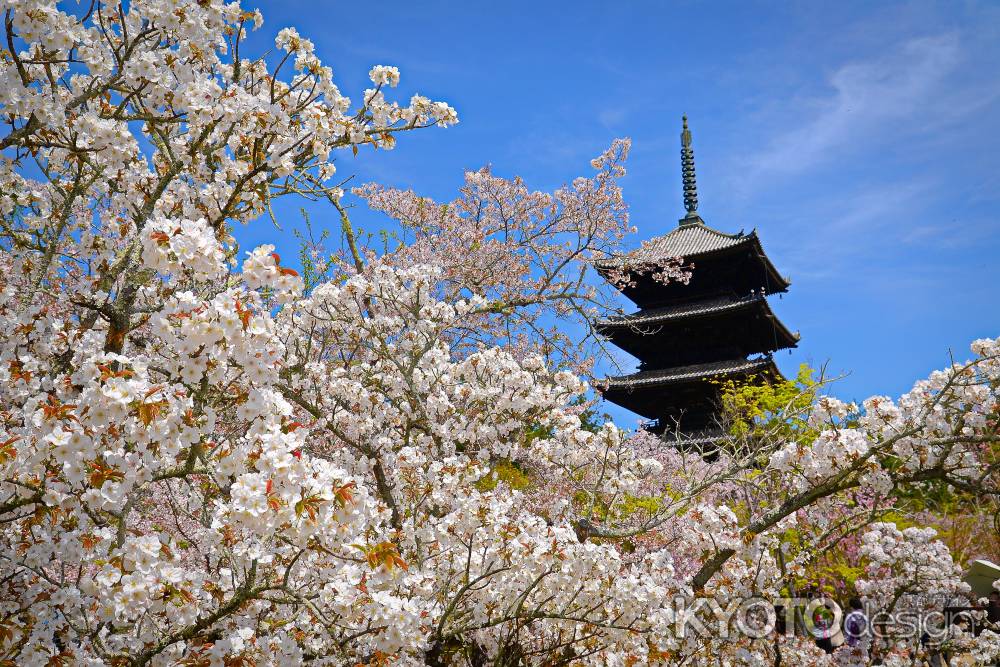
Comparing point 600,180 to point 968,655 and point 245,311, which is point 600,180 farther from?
point 245,311

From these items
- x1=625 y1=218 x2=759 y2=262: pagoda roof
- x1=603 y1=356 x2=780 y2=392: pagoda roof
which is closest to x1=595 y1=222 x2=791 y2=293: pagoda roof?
x1=625 y1=218 x2=759 y2=262: pagoda roof

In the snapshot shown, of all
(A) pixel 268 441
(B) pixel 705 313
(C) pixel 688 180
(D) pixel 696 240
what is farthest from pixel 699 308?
(A) pixel 268 441

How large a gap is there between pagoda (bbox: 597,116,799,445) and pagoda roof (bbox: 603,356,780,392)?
0.10ft

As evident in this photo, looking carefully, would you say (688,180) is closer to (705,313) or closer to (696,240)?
(696,240)

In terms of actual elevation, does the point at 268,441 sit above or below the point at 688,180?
below

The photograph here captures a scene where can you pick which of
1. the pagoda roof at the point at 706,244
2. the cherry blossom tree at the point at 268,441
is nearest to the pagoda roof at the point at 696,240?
the pagoda roof at the point at 706,244

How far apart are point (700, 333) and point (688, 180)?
26.1ft

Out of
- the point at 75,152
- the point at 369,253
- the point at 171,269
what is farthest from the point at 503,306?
the point at 171,269

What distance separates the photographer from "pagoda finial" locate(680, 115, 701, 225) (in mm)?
26938

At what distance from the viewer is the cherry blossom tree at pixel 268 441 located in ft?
9.98

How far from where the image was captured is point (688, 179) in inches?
1128

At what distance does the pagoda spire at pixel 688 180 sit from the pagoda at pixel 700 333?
189 cm

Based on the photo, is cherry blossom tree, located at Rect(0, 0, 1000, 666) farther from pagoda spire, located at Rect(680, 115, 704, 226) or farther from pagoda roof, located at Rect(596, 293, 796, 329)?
pagoda spire, located at Rect(680, 115, 704, 226)

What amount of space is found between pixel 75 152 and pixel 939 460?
5.66 meters
